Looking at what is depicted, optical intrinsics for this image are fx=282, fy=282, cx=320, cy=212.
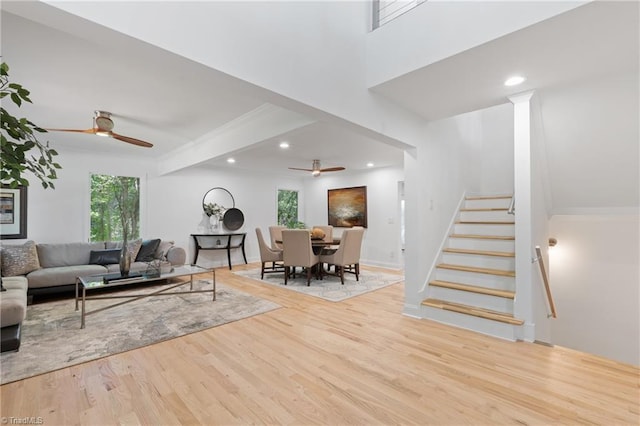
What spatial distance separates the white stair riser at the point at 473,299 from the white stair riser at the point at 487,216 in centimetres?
128

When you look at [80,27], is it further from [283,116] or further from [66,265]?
[66,265]

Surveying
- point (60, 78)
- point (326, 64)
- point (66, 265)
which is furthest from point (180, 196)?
point (326, 64)

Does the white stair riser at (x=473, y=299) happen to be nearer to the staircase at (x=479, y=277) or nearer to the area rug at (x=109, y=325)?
the staircase at (x=479, y=277)

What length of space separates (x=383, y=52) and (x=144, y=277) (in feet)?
12.2

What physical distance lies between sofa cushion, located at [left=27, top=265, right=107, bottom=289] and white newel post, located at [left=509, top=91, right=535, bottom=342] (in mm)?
5552

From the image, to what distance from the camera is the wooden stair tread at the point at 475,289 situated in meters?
2.95

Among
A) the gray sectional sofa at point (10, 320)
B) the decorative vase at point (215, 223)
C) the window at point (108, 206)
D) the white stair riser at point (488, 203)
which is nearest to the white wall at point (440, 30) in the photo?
the white stair riser at point (488, 203)

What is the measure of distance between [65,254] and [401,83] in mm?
5508

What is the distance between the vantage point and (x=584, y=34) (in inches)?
75.4

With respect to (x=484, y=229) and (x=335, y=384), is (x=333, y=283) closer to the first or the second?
(x=484, y=229)

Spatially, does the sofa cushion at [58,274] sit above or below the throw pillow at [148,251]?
below

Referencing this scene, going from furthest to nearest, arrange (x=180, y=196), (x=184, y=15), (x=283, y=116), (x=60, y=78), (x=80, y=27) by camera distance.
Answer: (x=180, y=196) < (x=283, y=116) < (x=60, y=78) < (x=184, y=15) < (x=80, y=27)

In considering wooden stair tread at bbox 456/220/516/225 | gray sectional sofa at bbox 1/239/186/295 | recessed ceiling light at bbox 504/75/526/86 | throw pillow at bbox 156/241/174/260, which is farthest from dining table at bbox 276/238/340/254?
recessed ceiling light at bbox 504/75/526/86

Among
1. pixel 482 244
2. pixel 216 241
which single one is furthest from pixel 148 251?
pixel 482 244
